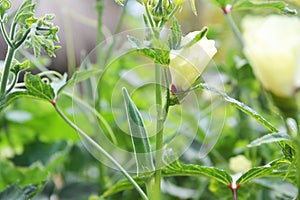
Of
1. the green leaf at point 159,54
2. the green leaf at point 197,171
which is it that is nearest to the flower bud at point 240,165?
the green leaf at point 197,171

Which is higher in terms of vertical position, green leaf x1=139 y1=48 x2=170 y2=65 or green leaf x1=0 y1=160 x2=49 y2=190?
green leaf x1=139 y1=48 x2=170 y2=65

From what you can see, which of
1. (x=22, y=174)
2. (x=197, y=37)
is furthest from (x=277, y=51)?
(x=22, y=174)

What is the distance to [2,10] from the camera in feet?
1.36

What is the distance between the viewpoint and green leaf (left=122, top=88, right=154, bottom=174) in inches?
15.8

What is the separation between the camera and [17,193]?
510mm

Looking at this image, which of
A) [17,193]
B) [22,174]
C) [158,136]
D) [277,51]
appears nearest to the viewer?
[277,51]

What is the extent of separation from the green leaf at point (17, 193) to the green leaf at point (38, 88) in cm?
10

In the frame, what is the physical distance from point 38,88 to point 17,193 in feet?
0.38

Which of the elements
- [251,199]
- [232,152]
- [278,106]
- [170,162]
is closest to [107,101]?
[232,152]

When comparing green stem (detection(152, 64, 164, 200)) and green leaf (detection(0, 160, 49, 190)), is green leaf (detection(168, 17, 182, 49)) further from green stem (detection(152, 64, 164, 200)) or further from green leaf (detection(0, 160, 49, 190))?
green leaf (detection(0, 160, 49, 190))

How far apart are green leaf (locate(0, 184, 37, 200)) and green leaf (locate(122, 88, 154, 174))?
143 millimetres

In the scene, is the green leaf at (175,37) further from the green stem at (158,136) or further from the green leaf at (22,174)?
the green leaf at (22,174)

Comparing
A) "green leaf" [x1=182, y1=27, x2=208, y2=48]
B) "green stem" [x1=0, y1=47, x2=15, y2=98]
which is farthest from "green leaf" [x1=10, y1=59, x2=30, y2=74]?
"green leaf" [x1=182, y1=27, x2=208, y2=48]

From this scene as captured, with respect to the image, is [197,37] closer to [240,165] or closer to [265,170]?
[265,170]
